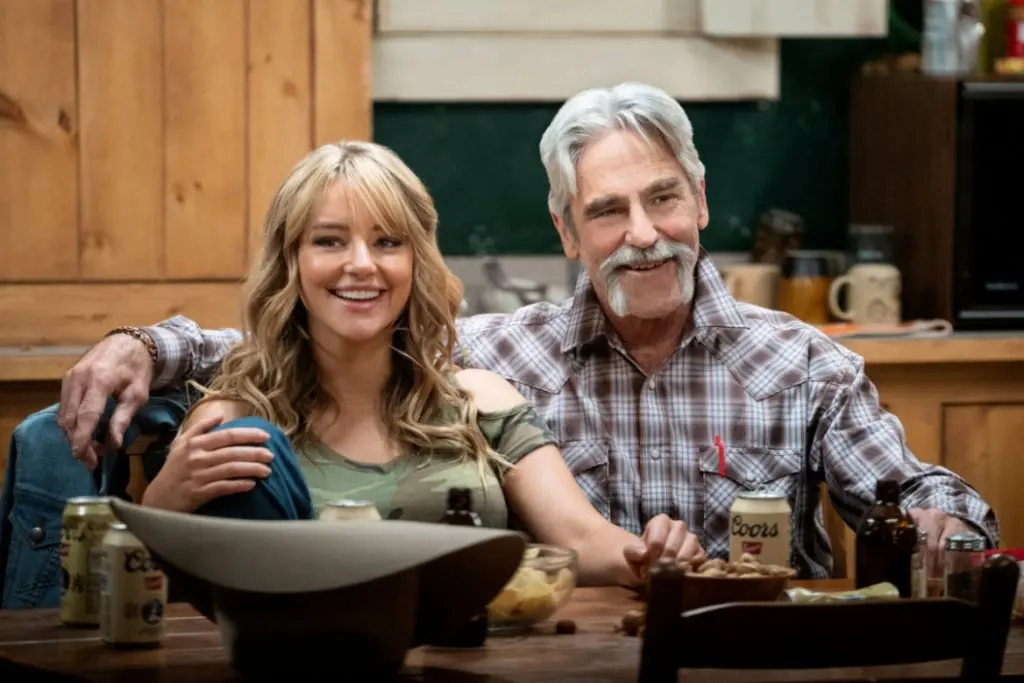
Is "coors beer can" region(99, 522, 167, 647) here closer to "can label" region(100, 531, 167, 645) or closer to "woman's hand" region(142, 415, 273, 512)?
"can label" region(100, 531, 167, 645)

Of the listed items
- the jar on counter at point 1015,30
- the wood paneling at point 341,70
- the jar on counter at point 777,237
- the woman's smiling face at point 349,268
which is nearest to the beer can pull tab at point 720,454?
the woman's smiling face at point 349,268

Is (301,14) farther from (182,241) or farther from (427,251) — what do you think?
(427,251)

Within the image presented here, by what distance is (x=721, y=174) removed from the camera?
4.30 meters

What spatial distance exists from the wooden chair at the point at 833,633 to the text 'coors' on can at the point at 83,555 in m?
0.74

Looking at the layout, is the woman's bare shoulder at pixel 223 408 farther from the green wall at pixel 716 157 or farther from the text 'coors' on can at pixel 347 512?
the green wall at pixel 716 157

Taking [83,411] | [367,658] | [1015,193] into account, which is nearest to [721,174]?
[1015,193]

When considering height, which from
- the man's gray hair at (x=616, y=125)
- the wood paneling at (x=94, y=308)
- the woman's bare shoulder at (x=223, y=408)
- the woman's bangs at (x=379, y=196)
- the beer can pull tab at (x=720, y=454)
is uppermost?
the man's gray hair at (x=616, y=125)

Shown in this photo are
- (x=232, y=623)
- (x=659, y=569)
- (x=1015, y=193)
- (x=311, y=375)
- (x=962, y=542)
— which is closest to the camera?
(x=659, y=569)

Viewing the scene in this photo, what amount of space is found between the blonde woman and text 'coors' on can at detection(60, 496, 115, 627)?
475 millimetres

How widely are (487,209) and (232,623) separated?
2.68 meters

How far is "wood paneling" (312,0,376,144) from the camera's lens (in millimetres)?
3521

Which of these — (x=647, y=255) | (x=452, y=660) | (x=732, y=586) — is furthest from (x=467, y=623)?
(x=647, y=255)

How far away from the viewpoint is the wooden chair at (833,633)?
1.48m

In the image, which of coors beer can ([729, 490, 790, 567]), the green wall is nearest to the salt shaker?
coors beer can ([729, 490, 790, 567])
